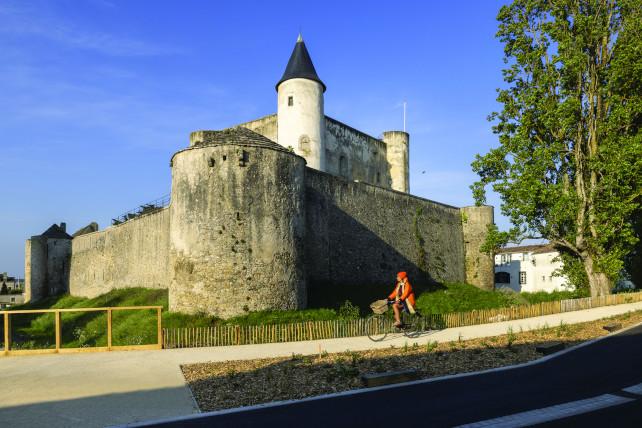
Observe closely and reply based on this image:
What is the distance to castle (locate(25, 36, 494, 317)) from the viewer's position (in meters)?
17.9

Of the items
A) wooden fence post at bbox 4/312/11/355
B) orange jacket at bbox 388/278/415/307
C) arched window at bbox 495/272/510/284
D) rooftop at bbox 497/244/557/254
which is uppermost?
rooftop at bbox 497/244/557/254

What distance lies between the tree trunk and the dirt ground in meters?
13.1

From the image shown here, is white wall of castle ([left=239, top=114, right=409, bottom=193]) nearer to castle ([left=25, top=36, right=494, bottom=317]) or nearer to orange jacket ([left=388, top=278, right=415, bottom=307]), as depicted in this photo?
castle ([left=25, top=36, right=494, bottom=317])

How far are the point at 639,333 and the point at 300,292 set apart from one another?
36.2ft

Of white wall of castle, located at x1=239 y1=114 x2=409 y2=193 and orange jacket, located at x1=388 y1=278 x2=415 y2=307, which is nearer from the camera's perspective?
orange jacket, located at x1=388 y1=278 x2=415 y2=307

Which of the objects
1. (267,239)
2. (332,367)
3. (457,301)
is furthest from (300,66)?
(332,367)

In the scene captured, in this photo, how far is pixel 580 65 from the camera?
2464cm

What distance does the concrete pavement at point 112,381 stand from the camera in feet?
24.2

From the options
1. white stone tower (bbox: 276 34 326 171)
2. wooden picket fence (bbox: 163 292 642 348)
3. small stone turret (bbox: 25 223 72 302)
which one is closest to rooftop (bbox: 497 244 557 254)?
white stone tower (bbox: 276 34 326 171)

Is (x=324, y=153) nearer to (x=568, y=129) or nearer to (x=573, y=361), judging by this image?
(x=568, y=129)

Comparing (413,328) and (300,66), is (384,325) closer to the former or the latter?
(413,328)

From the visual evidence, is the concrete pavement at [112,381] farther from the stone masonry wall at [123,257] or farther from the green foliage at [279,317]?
the stone masonry wall at [123,257]

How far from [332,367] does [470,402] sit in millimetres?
3419

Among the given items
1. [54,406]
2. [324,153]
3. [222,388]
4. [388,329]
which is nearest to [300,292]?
[388,329]
